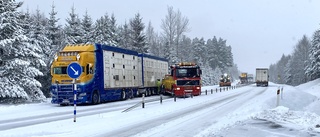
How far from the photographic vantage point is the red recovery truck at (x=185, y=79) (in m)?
34.1

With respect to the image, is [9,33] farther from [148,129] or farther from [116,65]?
[148,129]

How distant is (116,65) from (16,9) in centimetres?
846

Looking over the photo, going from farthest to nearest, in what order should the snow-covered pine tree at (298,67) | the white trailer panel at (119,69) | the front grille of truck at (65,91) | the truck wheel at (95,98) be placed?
the snow-covered pine tree at (298,67) → the white trailer panel at (119,69) → the truck wheel at (95,98) → the front grille of truck at (65,91)

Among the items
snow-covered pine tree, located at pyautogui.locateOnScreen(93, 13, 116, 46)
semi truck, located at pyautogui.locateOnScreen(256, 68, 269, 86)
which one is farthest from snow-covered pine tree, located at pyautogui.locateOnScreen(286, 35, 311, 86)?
snow-covered pine tree, located at pyautogui.locateOnScreen(93, 13, 116, 46)

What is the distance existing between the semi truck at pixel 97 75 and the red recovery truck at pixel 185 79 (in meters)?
3.56

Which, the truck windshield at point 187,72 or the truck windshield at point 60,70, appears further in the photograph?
the truck windshield at point 187,72

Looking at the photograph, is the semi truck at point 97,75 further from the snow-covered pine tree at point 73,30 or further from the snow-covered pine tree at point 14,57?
the snow-covered pine tree at point 73,30

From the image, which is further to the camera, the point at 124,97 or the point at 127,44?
the point at 127,44

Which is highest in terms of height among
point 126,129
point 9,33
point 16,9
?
point 16,9

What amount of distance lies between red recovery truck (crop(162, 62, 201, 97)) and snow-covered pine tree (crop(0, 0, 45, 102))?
1273 centimetres

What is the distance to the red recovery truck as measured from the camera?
1341 inches

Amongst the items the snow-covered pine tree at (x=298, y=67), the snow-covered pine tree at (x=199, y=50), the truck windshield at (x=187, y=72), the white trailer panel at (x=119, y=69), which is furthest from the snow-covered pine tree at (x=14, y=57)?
the snow-covered pine tree at (x=298, y=67)

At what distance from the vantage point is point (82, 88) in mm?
24625

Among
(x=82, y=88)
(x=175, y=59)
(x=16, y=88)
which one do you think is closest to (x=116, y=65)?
(x=82, y=88)
